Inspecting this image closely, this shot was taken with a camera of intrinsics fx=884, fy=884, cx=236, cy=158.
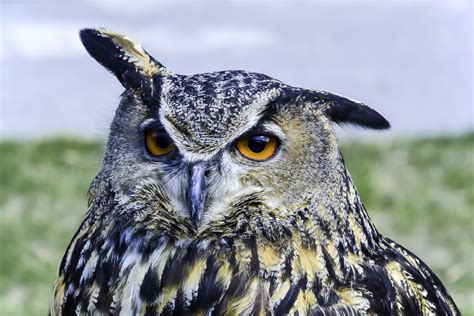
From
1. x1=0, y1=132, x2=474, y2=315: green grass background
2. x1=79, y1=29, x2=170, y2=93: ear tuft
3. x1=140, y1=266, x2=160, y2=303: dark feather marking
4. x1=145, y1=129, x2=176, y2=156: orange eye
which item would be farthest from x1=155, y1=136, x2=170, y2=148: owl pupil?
x1=0, y1=132, x2=474, y2=315: green grass background

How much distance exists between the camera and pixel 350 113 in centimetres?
187

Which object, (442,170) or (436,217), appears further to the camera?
(442,170)

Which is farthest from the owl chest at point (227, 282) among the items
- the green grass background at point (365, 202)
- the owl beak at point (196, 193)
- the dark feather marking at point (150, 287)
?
the green grass background at point (365, 202)

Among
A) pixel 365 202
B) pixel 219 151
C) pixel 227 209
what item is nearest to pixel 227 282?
pixel 227 209

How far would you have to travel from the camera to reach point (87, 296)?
71.7 inches

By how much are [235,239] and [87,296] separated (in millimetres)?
332

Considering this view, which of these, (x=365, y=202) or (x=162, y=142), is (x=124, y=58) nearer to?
(x=162, y=142)

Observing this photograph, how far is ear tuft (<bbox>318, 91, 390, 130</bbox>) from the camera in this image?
1832mm

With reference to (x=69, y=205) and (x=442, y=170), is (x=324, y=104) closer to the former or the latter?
(x=69, y=205)

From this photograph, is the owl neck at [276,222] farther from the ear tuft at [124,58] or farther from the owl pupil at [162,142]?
the ear tuft at [124,58]

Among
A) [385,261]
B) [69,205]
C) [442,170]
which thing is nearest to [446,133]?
[442,170]

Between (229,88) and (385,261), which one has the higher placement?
(229,88)

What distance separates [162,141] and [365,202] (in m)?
3.07

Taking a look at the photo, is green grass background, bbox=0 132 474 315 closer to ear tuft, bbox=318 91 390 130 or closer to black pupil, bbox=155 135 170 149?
ear tuft, bbox=318 91 390 130
